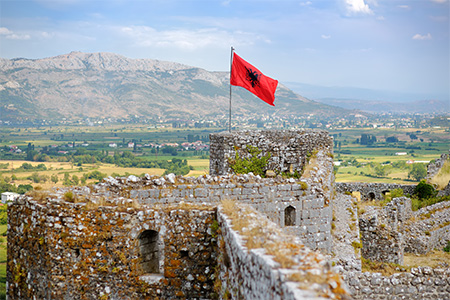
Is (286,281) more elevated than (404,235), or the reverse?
(286,281)

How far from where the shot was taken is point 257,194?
14.0m

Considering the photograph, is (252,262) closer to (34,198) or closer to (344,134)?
(34,198)

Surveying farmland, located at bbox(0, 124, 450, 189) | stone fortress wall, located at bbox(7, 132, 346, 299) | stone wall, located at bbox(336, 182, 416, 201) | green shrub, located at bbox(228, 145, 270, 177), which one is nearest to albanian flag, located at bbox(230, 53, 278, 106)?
green shrub, located at bbox(228, 145, 270, 177)

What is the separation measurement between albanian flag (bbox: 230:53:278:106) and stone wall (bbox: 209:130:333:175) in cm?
163

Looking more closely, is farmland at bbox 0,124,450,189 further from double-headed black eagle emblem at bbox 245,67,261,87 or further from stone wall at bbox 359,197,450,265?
double-headed black eagle emblem at bbox 245,67,261,87

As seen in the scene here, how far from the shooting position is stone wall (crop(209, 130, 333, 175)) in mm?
20359

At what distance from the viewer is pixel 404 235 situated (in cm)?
2573

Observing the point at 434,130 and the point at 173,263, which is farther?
the point at 434,130

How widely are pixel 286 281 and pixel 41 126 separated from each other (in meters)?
193

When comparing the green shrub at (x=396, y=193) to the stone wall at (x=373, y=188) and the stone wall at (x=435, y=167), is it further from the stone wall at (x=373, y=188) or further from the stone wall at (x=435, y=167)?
the stone wall at (x=435, y=167)

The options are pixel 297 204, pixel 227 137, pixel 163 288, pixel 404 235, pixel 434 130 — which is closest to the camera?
pixel 163 288

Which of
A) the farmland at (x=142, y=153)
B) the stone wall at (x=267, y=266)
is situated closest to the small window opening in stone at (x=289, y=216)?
the stone wall at (x=267, y=266)

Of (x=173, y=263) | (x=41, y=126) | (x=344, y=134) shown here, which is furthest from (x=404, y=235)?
(x=41, y=126)

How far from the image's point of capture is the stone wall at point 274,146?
20.4 m
